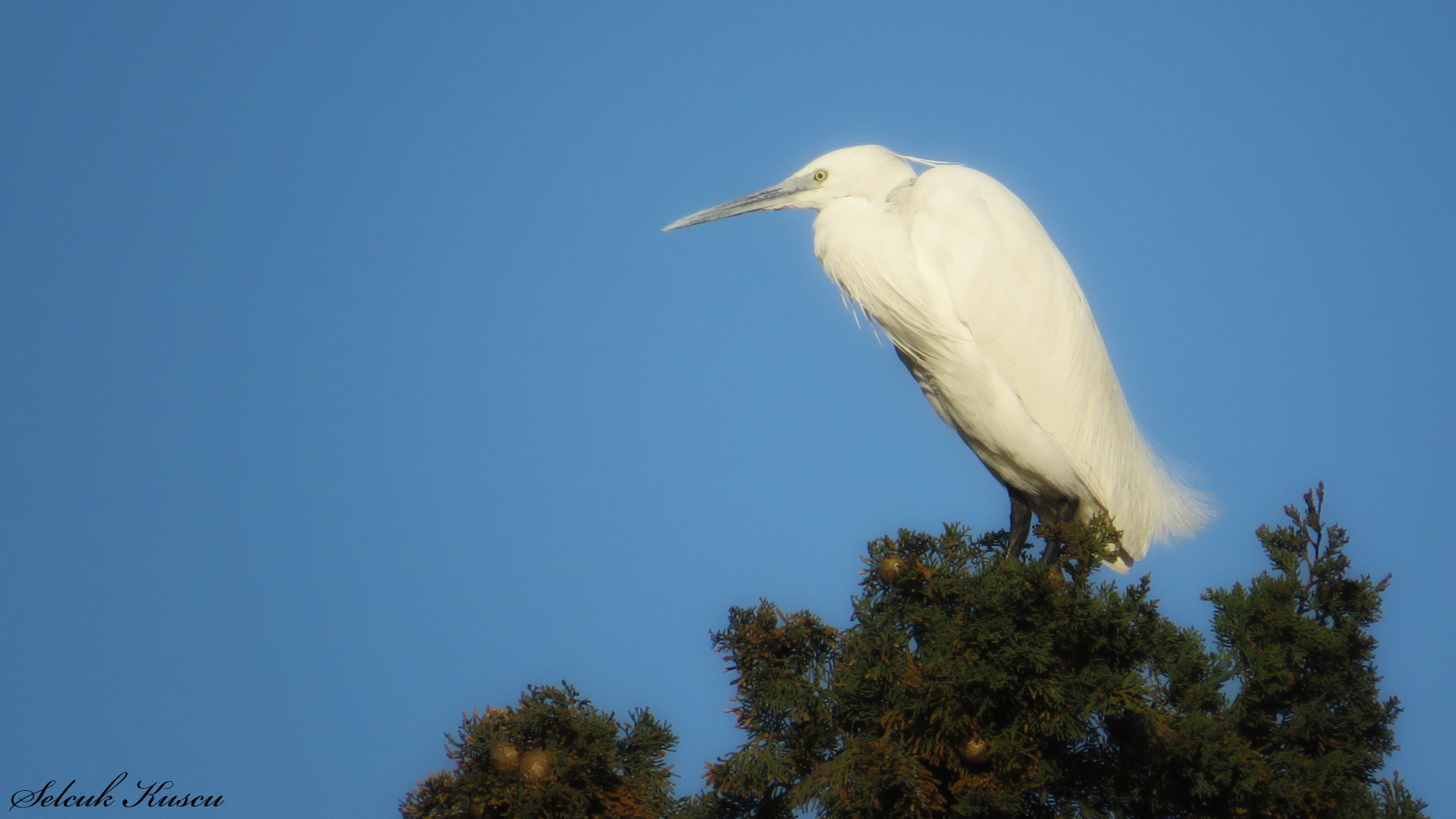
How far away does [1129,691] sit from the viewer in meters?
3.25

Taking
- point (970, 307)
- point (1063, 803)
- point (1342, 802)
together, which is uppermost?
point (970, 307)

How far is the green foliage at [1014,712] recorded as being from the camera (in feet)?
10.9

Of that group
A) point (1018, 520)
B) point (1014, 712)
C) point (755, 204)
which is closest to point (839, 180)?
point (755, 204)

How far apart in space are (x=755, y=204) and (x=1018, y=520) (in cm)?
223

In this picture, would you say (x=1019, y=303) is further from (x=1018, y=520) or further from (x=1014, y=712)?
(x=1014, y=712)

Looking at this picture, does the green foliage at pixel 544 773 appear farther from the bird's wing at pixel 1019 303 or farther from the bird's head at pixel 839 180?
the bird's head at pixel 839 180

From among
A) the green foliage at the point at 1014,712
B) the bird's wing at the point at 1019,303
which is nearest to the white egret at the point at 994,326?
the bird's wing at the point at 1019,303

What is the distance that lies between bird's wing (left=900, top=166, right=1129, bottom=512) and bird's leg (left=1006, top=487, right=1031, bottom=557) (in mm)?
339

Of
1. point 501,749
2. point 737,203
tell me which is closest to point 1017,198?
point 737,203

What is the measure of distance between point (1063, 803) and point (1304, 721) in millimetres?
985

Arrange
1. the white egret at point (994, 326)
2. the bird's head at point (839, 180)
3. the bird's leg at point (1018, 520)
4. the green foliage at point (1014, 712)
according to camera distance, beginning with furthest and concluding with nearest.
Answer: the bird's head at point (839, 180) → the bird's leg at point (1018, 520) → the white egret at point (994, 326) → the green foliage at point (1014, 712)

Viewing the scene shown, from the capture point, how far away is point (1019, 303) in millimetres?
5672

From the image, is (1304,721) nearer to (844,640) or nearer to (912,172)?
(844,640)

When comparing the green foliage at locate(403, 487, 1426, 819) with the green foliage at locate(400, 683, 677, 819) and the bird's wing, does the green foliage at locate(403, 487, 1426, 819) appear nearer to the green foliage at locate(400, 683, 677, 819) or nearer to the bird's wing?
the green foliage at locate(400, 683, 677, 819)
